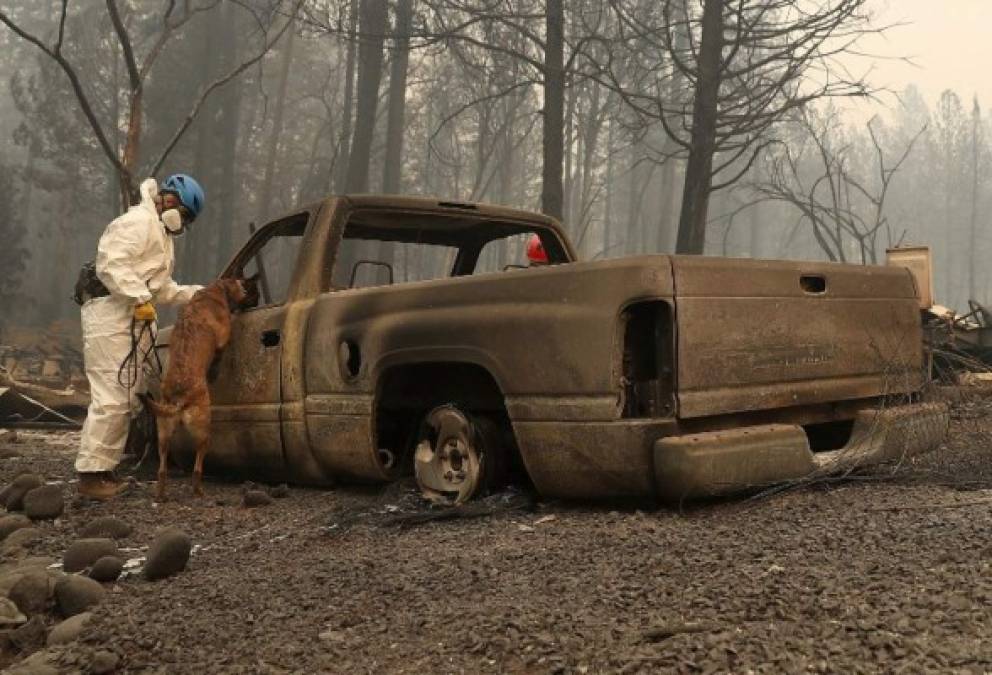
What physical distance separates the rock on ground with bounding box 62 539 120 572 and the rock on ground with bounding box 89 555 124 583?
0.19 m

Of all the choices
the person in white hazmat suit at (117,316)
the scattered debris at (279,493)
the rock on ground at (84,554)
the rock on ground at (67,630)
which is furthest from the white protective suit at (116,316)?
the rock on ground at (67,630)

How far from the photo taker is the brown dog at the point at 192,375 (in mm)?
4832

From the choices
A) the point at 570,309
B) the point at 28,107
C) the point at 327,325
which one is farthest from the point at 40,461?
the point at 28,107

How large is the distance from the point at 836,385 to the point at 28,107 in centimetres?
3539

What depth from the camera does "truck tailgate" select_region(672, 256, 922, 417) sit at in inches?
133

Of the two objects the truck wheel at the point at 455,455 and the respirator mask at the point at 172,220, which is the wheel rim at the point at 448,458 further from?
the respirator mask at the point at 172,220

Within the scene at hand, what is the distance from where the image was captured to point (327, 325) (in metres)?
4.47

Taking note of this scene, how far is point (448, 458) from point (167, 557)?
1359 mm

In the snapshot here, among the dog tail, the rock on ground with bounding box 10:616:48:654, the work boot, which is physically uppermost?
the dog tail

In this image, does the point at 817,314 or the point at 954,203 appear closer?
the point at 817,314

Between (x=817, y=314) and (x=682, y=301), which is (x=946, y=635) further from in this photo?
(x=817, y=314)

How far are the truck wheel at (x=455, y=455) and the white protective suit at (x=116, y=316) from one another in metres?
2.14

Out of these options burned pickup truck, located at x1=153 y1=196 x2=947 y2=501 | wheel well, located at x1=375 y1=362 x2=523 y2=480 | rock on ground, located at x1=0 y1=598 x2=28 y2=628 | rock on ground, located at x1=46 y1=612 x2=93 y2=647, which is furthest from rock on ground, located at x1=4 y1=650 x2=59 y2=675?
wheel well, located at x1=375 y1=362 x2=523 y2=480

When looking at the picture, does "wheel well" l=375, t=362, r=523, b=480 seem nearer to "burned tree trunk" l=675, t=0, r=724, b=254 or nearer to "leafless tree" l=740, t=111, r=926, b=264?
"leafless tree" l=740, t=111, r=926, b=264
